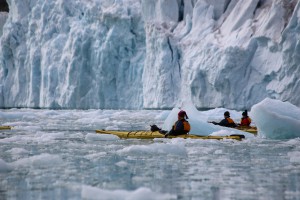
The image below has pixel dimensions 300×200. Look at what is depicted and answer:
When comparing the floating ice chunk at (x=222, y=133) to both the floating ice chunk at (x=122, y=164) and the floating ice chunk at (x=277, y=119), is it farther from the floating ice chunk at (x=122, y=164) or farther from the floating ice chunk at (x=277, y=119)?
the floating ice chunk at (x=122, y=164)

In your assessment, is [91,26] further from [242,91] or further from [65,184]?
[65,184]

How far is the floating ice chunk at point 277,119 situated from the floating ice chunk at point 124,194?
7153 mm

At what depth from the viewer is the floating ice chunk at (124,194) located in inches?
188

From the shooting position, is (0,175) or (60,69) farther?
(60,69)

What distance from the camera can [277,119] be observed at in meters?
11.8

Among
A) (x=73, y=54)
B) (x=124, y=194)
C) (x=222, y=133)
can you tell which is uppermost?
(x=73, y=54)

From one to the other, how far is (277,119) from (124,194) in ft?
24.7

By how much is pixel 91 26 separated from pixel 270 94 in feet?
59.9

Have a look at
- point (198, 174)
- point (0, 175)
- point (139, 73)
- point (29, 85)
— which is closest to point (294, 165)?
point (198, 174)

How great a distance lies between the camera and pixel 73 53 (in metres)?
41.9

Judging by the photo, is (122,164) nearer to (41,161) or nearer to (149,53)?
(41,161)

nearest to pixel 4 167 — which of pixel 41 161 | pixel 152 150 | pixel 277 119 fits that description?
pixel 41 161

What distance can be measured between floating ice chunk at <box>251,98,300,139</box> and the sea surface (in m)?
1.27

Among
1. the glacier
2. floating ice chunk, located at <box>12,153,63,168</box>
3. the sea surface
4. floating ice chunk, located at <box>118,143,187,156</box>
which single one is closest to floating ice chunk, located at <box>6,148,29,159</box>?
the sea surface
